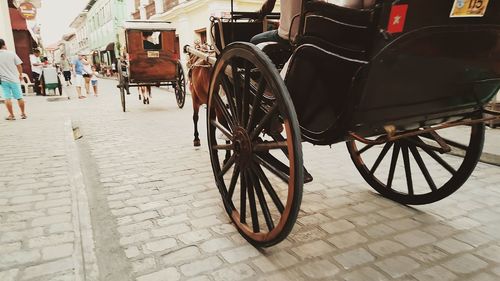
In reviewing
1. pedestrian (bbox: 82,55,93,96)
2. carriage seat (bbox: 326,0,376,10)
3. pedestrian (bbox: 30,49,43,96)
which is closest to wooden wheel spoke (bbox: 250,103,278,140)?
carriage seat (bbox: 326,0,376,10)

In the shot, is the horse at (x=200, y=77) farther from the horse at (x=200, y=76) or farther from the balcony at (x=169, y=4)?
the balcony at (x=169, y=4)

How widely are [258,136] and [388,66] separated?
1016mm

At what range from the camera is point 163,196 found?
12.5ft

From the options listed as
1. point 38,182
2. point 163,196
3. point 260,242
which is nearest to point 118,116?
point 38,182

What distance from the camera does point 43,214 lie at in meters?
3.24

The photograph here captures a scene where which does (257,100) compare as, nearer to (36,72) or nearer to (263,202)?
(263,202)

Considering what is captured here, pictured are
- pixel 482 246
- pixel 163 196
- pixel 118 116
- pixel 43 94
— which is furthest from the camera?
pixel 43 94

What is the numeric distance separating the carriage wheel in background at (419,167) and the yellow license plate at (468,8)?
1.12 metres

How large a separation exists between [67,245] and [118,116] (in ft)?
24.1

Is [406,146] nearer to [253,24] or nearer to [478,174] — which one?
[478,174]

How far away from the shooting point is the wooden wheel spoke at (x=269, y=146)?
2229 millimetres

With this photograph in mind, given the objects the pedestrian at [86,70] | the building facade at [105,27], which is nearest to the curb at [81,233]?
the pedestrian at [86,70]

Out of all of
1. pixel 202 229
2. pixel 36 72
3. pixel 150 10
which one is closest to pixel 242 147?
pixel 202 229

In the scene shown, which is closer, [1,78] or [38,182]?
[38,182]
